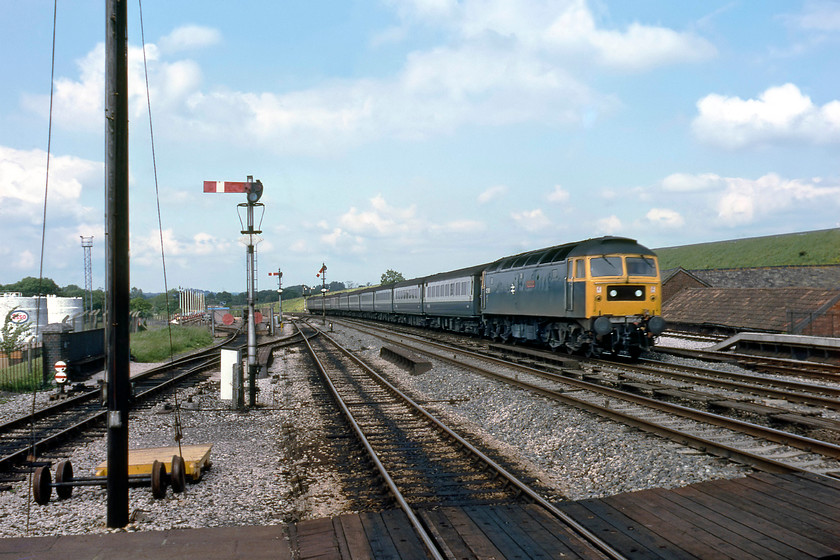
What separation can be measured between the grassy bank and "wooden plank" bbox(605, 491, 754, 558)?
22.6 m

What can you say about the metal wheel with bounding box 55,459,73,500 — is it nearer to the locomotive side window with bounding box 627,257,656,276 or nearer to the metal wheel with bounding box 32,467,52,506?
the metal wheel with bounding box 32,467,52,506

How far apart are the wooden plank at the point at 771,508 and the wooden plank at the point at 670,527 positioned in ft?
2.48

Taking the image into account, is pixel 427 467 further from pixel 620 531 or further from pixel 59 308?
pixel 59 308

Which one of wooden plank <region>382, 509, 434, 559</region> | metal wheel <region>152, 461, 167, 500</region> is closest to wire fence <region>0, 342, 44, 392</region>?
metal wheel <region>152, 461, 167, 500</region>

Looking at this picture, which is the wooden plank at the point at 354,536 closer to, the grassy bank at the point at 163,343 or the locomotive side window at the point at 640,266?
the locomotive side window at the point at 640,266

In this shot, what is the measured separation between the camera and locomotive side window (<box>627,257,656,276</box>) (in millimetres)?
17781

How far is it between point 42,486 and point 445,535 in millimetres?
4259

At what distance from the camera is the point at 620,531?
561 centimetres

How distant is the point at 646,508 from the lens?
623 centimetres

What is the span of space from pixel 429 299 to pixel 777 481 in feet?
104

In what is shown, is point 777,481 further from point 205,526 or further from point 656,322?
point 656,322

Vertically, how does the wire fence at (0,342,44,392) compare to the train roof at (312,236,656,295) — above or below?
below

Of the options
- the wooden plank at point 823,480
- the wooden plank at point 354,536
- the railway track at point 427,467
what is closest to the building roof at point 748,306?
the railway track at point 427,467

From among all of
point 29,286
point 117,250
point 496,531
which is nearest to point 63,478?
point 117,250
